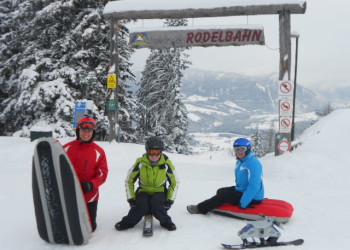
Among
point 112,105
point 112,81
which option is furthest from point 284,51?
point 112,105

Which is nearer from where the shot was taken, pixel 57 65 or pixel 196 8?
pixel 196 8

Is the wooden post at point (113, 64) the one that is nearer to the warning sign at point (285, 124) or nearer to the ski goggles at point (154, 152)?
the warning sign at point (285, 124)

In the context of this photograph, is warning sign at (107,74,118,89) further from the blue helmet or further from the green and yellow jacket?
the blue helmet

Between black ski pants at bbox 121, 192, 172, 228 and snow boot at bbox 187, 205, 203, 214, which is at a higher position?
black ski pants at bbox 121, 192, 172, 228

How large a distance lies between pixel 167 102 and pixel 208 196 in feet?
72.9

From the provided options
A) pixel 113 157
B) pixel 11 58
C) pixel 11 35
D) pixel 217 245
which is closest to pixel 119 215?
pixel 217 245

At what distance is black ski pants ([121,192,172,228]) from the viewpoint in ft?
15.4

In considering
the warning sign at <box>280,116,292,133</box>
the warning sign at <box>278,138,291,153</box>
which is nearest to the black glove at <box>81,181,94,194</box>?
the warning sign at <box>278,138,291,153</box>

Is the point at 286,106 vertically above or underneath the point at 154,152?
above

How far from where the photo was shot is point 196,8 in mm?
10844

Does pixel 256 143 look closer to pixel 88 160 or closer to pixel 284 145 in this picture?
pixel 284 145

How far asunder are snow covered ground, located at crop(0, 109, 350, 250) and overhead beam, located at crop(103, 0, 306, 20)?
4.34 m

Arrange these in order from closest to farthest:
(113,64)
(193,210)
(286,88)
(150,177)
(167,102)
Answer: (150,177) → (193,210) → (286,88) → (113,64) → (167,102)

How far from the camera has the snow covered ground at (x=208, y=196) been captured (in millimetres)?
4387
